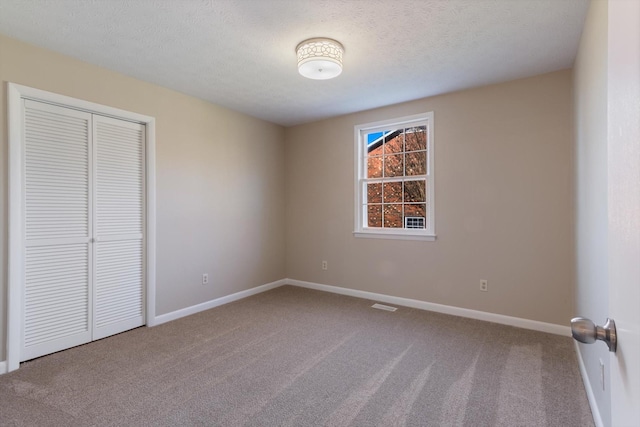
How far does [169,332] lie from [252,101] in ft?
8.94

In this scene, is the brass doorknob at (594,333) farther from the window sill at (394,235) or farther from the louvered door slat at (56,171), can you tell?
the louvered door slat at (56,171)

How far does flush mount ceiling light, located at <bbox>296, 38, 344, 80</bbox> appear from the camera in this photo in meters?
2.41

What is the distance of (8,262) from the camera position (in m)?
2.33

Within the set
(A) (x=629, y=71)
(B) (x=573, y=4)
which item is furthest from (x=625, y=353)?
(B) (x=573, y=4)

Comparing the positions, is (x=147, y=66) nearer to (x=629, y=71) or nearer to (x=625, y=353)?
(x=629, y=71)

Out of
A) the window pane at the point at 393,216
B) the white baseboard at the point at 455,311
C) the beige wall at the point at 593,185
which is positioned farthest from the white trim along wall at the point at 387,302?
the window pane at the point at 393,216

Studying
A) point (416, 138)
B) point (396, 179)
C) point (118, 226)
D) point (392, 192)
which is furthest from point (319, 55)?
point (118, 226)

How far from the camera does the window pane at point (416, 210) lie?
3850 mm

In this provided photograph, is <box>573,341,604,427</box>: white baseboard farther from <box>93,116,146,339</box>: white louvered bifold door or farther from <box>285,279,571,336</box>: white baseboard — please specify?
<box>93,116,146,339</box>: white louvered bifold door

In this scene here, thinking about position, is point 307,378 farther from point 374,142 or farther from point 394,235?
point 374,142

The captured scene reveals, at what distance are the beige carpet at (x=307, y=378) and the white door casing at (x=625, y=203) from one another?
146 cm

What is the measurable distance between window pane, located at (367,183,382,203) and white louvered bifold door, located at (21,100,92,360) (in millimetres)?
3146

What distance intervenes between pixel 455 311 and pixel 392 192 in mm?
1610

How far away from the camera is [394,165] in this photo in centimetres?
410
